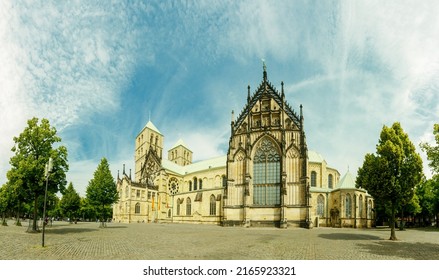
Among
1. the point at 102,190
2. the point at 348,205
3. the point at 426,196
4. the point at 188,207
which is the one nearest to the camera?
the point at 102,190

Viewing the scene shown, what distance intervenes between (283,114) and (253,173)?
37.5 feet

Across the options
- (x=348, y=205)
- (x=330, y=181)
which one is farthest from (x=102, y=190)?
(x=330, y=181)

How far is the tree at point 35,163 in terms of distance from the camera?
85.6 feet

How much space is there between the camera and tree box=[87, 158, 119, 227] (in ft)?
132

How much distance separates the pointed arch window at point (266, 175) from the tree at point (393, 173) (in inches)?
838

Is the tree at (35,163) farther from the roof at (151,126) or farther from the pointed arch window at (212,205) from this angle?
the roof at (151,126)

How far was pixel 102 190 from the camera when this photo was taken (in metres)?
40.9

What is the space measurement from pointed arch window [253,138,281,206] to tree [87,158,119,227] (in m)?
23.0

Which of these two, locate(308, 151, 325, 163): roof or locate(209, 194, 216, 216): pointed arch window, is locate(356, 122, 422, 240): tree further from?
locate(209, 194, 216, 216): pointed arch window

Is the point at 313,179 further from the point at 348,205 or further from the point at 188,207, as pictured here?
the point at 188,207

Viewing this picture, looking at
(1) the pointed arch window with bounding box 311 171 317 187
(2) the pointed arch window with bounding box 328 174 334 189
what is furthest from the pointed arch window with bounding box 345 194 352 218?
(2) the pointed arch window with bounding box 328 174 334 189

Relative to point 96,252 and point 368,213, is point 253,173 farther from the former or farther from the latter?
point 96,252

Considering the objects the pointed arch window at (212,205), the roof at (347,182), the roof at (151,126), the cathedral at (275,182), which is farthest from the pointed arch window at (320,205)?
the roof at (151,126)

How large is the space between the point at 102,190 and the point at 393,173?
122 feet
